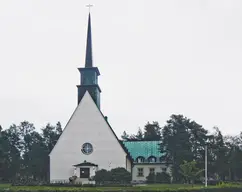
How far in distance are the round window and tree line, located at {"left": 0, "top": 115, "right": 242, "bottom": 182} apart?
853 centimetres

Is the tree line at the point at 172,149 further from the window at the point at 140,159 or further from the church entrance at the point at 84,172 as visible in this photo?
the church entrance at the point at 84,172

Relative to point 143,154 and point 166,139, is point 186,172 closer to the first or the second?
point 166,139

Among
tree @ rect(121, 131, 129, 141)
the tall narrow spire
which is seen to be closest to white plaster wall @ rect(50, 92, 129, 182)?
the tall narrow spire

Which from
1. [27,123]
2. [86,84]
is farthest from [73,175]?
[27,123]

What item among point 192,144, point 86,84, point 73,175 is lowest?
point 73,175

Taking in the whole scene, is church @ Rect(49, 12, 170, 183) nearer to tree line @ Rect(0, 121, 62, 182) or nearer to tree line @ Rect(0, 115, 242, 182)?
tree line @ Rect(0, 115, 242, 182)

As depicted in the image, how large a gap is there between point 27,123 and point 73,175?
94.1 feet

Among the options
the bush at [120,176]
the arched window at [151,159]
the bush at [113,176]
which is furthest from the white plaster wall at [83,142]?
the arched window at [151,159]

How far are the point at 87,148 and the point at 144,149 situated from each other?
42.6ft

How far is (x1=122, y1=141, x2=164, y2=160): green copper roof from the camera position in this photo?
56.0 metres

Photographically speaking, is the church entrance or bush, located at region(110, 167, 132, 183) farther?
the church entrance

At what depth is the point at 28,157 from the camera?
208ft

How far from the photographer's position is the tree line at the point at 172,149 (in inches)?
1826

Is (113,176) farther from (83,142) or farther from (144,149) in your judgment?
(144,149)
